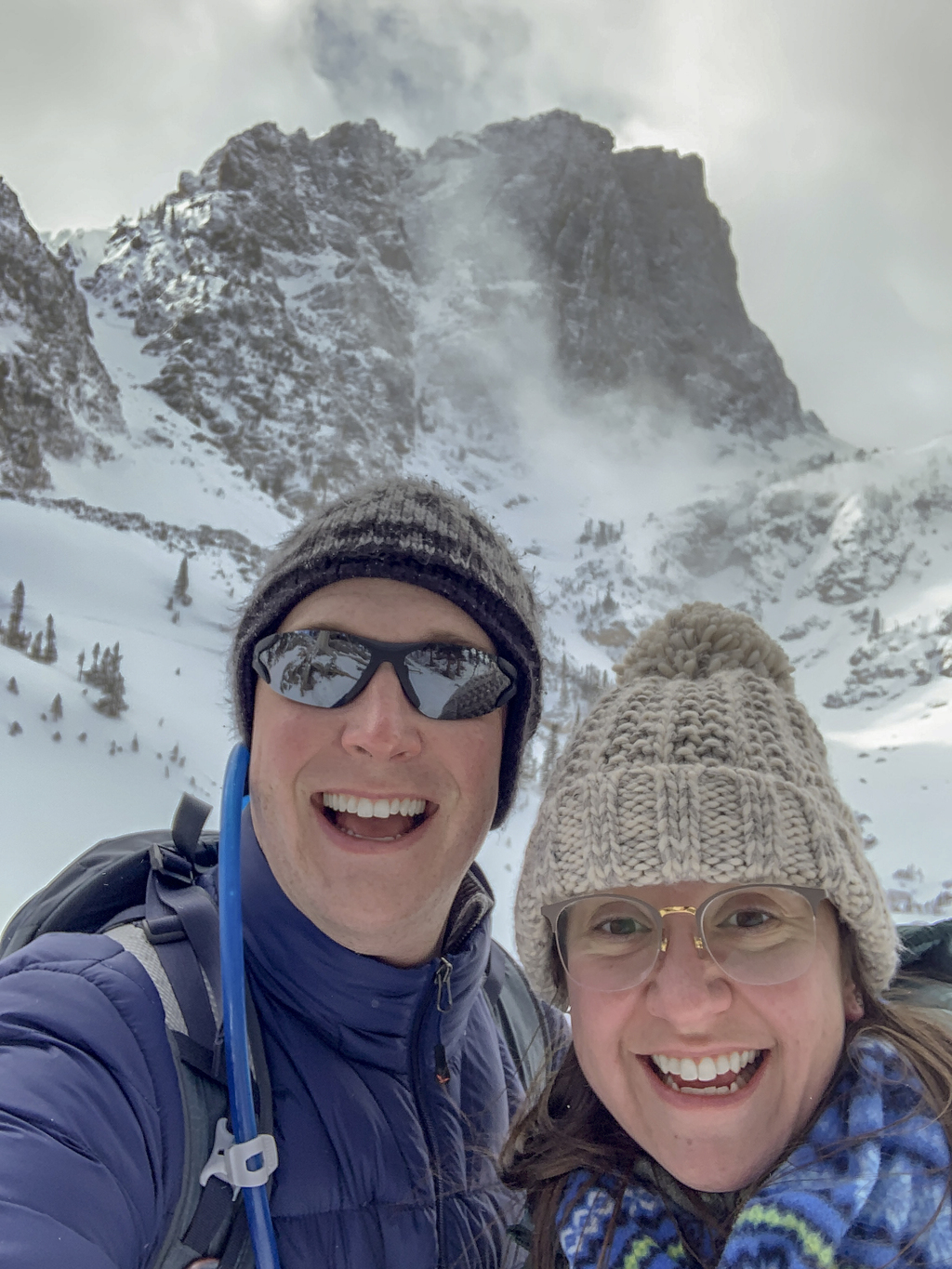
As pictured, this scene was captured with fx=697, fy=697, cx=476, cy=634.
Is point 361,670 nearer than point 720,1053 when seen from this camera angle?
No

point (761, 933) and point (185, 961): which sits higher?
point (761, 933)

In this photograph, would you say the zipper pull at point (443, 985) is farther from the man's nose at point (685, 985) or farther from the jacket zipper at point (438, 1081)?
the man's nose at point (685, 985)

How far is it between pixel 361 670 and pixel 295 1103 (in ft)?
2.80

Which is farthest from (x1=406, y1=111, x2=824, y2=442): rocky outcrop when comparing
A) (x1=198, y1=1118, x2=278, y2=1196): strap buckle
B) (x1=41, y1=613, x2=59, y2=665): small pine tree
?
(x1=198, y1=1118, x2=278, y2=1196): strap buckle

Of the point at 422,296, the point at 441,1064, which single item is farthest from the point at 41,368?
the point at 422,296

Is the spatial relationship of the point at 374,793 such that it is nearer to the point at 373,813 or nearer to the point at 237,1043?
the point at 373,813

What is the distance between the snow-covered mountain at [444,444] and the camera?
12711 millimetres

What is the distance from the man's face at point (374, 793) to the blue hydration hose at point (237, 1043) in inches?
6.4

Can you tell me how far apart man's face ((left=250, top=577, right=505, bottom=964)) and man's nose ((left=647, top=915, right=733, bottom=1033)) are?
544 millimetres

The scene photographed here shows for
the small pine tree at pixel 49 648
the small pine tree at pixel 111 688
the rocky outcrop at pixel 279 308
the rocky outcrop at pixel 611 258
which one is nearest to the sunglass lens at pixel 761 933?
the small pine tree at pixel 111 688

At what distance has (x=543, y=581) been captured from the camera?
52.1 meters

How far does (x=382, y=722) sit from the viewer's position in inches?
59.2

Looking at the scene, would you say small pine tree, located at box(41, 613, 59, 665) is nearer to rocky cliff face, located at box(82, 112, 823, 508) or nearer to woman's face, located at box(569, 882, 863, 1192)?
woman's face, located at box(569, 882, 863, 1192)

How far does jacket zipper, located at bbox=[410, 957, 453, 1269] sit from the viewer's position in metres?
1.42
